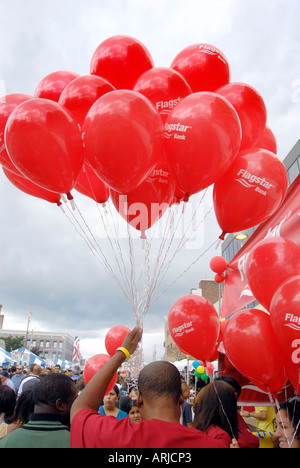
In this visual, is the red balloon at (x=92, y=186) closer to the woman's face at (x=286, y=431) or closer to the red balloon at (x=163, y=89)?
the red balloon at (x=163, y=89)

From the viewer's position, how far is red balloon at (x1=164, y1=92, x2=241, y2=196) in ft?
8.16

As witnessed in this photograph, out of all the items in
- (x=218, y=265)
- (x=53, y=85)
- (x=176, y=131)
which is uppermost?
(x=53, y=85)

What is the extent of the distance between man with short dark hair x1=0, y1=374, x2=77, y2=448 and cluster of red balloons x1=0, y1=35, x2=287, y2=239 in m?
1.42

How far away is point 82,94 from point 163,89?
698mm

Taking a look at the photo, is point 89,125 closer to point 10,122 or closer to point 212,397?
point 10,122

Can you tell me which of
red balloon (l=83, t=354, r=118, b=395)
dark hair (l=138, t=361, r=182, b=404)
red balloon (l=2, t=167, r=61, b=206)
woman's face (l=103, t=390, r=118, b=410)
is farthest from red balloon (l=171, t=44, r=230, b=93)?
woman's face (l=103, t=390, r=118, b=410)

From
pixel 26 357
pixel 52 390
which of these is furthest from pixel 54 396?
pixel 26 357

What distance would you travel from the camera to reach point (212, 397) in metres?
2.70

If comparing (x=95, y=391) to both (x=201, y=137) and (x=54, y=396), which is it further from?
(x=201, y=137)

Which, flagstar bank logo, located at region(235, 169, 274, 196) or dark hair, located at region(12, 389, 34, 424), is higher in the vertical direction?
flagstar bank logo, located at region(235, 169, 274, 196)

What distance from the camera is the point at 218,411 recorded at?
2627 mm

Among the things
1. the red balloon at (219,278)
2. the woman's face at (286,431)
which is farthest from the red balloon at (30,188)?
the red balloon at (219,278)

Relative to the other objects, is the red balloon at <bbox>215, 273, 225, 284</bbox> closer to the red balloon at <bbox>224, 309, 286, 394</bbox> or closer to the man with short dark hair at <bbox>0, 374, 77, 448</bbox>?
the red balloon at <bbox>224, 309, 286, 394</bbox>
